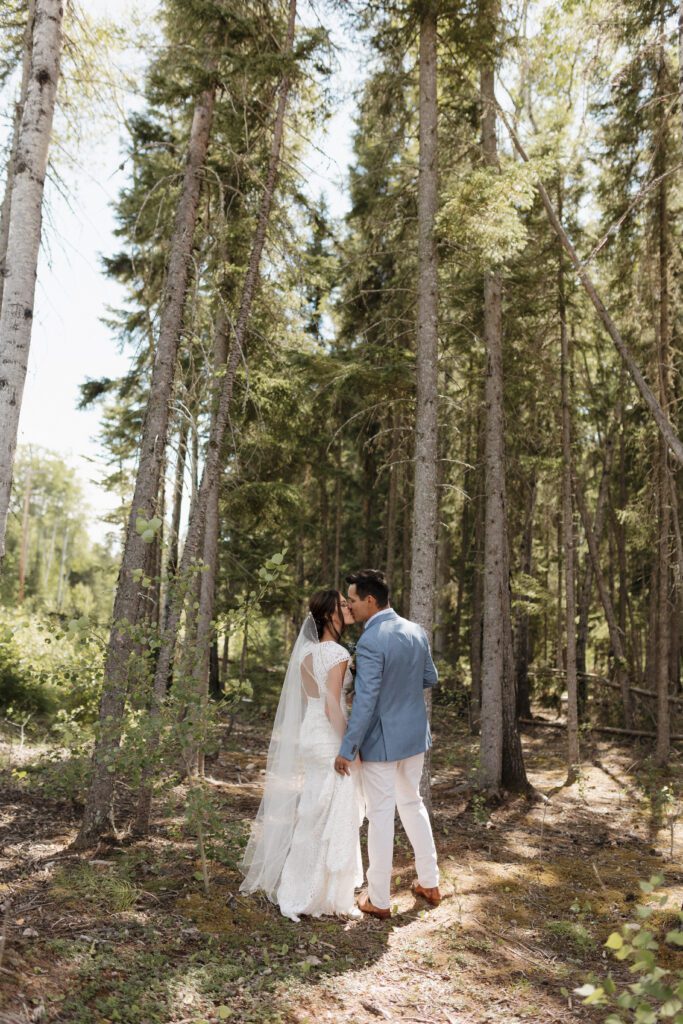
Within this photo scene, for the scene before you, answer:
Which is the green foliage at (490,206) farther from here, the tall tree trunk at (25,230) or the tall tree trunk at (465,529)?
the tall tree trunk at (465,529)

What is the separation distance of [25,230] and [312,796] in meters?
4.53

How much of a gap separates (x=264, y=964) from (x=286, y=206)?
8.41 metres

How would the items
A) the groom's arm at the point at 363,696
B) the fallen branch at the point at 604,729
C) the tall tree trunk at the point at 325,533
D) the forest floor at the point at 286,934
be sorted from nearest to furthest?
the forest floor at the point at 286,934, the groom's arm at the point at 363,696, the fallen branch at the point at 604,729, the tall tree trunk at the point at 325,533

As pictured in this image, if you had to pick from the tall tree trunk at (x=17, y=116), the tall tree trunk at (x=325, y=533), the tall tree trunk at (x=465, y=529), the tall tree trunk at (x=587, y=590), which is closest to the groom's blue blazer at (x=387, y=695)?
the tall tree trunk at (x=17, y=116)

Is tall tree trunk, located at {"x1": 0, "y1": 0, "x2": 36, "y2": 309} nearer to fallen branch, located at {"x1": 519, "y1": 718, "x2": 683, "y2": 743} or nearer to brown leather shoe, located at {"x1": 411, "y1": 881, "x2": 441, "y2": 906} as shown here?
brown leather shoe, located at {"x1": 411, "y1": 881, "x2": 441, "y2": 906}

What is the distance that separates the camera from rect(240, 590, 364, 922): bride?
544 centimetres

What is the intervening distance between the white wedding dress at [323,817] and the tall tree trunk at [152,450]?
171 cm

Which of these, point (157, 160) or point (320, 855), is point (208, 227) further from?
point (320, 855)

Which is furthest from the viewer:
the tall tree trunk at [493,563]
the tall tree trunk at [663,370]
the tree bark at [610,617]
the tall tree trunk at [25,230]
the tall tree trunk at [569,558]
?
the tree bark at [610,617]

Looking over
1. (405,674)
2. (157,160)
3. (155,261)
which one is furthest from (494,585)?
(157,160)

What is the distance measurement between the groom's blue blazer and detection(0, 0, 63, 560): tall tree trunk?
269 cm

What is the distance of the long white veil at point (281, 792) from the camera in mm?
5625

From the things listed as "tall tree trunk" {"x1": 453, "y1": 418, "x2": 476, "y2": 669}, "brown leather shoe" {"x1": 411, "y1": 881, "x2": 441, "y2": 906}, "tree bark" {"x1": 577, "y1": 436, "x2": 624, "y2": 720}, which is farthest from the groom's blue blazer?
"tree bark" {"x1": 577, "y1": 436, "x2": 624, "y2": 720}

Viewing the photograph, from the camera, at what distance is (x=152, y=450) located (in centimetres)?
725
